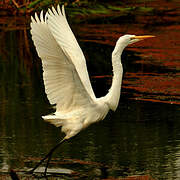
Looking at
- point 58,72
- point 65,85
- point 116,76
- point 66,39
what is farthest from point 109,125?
point 58,72

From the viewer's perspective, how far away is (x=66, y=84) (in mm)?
5977

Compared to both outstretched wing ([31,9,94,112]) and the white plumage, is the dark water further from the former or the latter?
outstretched wing ([31,9,94,112])

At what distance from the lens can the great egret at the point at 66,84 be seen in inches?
228

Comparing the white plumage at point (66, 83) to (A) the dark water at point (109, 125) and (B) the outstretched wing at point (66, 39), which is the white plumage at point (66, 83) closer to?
(B) the outstretched wing at point (66, 39)

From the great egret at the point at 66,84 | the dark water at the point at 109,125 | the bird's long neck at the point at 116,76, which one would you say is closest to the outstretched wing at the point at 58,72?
the great egret at the point at 66,84

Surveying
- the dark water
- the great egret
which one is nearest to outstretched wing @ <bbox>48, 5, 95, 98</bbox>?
the great egret

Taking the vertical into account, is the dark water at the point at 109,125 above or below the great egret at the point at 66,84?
below

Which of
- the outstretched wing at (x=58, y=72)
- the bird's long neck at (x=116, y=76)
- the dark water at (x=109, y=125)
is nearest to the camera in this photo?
the outstretched wing at (x=58, y=72)

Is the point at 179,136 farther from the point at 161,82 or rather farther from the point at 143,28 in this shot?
the point at 143,28

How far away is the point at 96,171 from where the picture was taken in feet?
20.0

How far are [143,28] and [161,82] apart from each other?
233 inches

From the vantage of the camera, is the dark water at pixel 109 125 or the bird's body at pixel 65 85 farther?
the dark water at pixel 109 125

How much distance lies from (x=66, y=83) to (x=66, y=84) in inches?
0.6

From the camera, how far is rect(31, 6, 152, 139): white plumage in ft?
19.0
